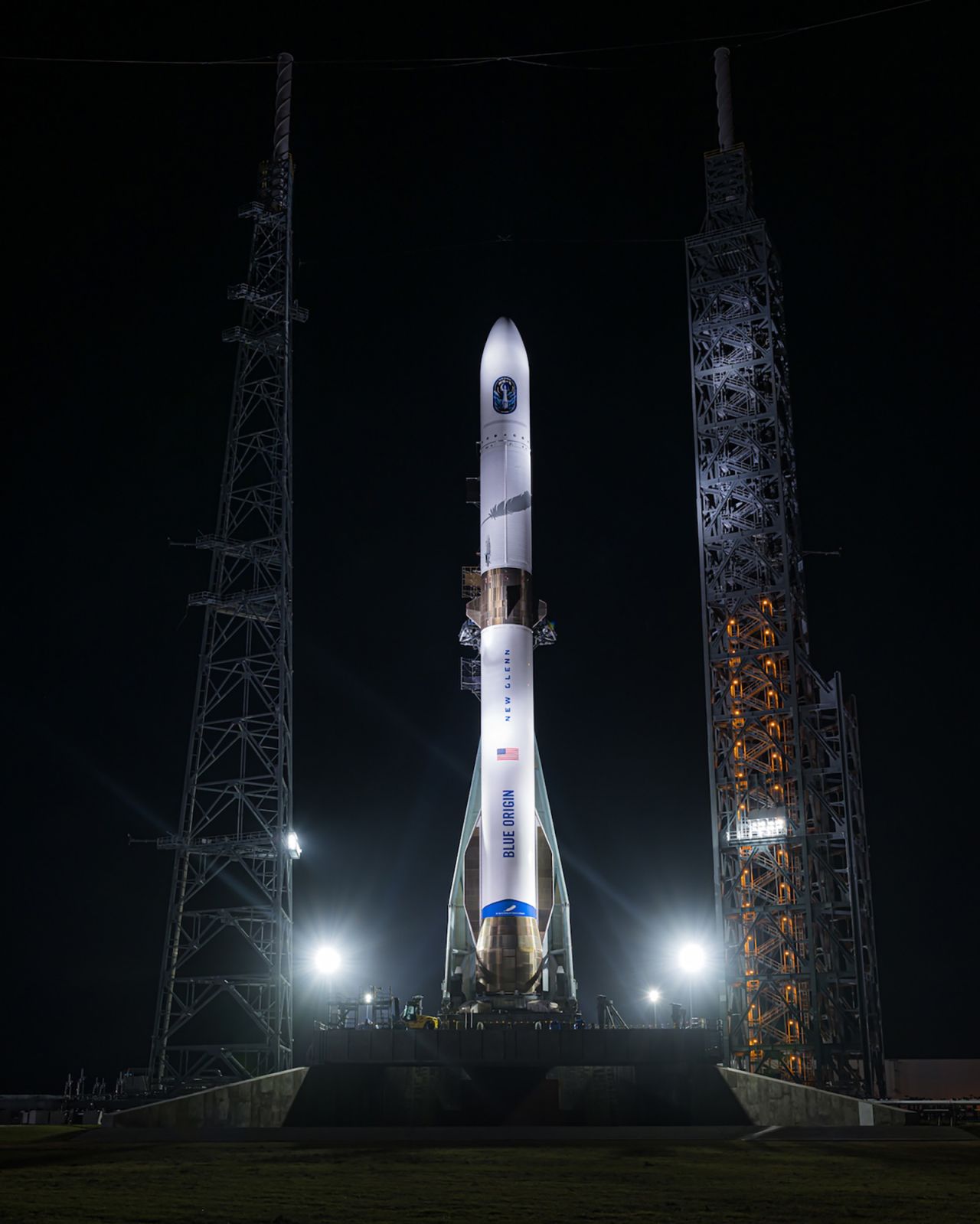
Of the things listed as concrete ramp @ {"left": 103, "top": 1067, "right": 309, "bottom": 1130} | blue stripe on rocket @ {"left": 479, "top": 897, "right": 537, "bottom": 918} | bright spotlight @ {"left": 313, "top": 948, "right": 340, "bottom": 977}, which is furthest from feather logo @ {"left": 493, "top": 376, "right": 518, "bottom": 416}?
concrete ramp @ {"left": 103, "top": 1067, "right": 309, "bottom": 1130}

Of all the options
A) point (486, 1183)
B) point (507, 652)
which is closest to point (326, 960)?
point (507, 652)

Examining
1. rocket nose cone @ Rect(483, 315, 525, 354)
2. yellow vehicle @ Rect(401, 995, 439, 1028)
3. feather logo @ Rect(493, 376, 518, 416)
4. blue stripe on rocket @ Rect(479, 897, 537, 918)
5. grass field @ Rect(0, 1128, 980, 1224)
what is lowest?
grass field @ Rect(0, 1128, 980, 1224)

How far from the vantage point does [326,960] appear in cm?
3894

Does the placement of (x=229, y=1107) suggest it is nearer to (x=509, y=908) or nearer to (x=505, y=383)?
(x=509, y=908)

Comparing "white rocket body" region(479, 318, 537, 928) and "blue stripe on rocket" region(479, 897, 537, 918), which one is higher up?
"white rocket body" region(479, 318, 537, 928)

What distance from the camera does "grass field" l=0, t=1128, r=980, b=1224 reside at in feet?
39.7

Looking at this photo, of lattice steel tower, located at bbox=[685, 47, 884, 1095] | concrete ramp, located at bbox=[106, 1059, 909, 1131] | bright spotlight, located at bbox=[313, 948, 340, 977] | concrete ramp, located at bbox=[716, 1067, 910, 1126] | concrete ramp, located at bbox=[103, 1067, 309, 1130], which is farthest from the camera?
lattice steel tower, located at bbox=[685, 47, 884, 1095]

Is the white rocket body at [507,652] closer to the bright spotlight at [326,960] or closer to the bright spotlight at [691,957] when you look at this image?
the bright spotlight at [326,960]

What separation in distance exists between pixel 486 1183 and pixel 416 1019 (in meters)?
22.3

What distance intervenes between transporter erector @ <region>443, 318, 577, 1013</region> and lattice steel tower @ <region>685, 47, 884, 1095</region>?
316 inches

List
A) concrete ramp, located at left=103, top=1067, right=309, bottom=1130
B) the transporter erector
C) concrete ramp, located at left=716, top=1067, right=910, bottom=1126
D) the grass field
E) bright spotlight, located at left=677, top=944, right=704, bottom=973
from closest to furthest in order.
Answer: the grass field, concrete ramp, located at left=103, top=1067, right=309, bottom=1130, concrete ramp, located at left=716, top=1067, right=910, bottom=1126, the transporter erector, bright spotlight, located at left=677, top=944, right=704, bottom=973

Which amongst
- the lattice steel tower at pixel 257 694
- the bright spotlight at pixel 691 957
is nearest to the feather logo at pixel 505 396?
the lattice steel tower at pixel 257 694

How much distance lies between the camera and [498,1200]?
42.8ft

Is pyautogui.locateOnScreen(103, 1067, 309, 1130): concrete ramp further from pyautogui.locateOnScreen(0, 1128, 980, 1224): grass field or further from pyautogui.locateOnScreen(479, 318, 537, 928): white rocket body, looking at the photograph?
pyautogui.locateOnScreen(479, 318, 537, 928): white rocket body
